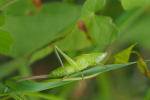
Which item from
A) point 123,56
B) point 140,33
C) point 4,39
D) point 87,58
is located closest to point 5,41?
point 4,39

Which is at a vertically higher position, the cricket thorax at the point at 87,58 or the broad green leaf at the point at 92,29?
the broad green leaf at the point at 92,29

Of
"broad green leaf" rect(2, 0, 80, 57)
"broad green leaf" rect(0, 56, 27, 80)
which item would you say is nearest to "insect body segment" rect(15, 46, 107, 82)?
"broad green leaf" rect(2, 0, 80, 57)

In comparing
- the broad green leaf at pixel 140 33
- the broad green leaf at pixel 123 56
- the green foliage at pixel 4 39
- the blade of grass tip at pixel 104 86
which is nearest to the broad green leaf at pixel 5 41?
the green foliage at pixel 4 39

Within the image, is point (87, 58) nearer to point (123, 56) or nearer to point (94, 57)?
point (94, 57)

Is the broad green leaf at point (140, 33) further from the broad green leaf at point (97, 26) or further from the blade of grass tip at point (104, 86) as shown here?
the broad green leaf at point (97, 26)

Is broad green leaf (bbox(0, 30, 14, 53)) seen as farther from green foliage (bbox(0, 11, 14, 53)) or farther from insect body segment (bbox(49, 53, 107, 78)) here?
insect body segment (bbox(49, 53, 107, 78))

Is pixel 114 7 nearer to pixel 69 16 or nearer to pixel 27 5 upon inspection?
pixel 69 16
